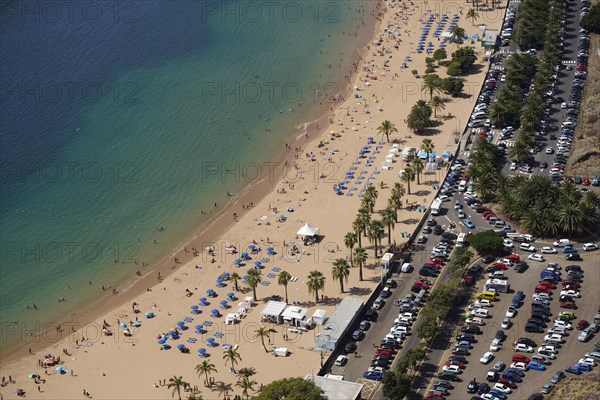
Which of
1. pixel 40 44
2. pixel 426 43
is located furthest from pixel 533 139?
pixel 40 44

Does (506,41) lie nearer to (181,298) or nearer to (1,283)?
(181,298)

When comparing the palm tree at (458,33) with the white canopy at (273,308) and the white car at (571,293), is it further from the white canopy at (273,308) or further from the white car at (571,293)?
the white canopy at (273,308)

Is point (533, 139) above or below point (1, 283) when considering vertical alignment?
above

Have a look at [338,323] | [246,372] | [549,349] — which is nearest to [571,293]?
[549,349]

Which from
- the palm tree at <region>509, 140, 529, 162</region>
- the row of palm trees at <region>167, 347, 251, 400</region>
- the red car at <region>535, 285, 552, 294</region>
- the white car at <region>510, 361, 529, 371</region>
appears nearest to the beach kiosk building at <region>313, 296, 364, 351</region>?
Answer: the row of palm trees at <region>167, 347, 251, 400</region>

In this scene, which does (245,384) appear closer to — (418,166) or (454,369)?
(454,369)

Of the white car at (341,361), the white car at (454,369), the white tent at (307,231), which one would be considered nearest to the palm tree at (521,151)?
the white tent at (307,231)
